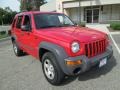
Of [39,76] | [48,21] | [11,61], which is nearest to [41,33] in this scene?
[48,21]

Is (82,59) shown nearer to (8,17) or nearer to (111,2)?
(111,2)

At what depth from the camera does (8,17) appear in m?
51.8

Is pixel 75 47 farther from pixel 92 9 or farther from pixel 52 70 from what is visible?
pixel 92 9

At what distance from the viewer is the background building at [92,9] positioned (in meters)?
28.2

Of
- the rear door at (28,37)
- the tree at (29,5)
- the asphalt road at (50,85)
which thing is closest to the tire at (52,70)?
the asphalt road at (50,85)

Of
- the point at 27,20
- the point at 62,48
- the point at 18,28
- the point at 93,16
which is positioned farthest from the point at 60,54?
the point at 93,16

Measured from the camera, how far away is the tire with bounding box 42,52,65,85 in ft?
15.3

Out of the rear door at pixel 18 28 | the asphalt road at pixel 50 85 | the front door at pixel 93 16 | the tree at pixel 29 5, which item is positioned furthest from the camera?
the tree at pixel 29 5

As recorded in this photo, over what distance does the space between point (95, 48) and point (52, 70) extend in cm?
124

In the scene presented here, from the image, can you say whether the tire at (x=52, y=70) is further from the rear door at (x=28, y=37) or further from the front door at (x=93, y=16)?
the front door at (x=93, y=16)

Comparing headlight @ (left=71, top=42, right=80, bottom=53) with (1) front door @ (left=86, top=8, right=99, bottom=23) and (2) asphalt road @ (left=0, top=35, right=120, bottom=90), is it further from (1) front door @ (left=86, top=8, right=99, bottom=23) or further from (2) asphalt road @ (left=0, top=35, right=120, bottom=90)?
(1) front door @ (left=86, top=8, right=99, bottom=23)

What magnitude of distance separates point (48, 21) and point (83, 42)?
6.29 feet

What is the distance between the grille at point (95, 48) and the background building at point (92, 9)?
75.8 feet

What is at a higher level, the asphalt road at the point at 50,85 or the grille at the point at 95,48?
the grille at the point at 95,48
